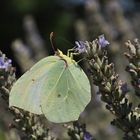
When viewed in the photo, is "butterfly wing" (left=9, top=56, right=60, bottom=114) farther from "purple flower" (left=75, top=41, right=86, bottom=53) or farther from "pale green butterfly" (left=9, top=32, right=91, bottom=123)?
"purple flower" (left=75, top=41, right=86, bottom=53)

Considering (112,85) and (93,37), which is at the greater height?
(112,85)

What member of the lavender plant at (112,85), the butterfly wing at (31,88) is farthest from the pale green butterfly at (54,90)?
the lavender plant at (112,85)

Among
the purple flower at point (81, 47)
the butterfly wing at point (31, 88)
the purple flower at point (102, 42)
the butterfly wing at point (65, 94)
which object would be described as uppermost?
the purple flower at point (102, 42)

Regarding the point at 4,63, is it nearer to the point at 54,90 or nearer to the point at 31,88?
the point at 31,88

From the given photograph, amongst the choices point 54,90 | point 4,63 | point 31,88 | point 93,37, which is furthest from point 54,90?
point 93,37

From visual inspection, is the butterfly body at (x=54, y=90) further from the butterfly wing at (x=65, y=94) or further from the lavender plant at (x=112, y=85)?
the lavender plant at (x=112, y=85)

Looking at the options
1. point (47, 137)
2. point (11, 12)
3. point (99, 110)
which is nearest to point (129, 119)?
point (47, 137)

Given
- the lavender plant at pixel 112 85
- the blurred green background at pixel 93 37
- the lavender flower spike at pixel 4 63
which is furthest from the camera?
the blurred green background at pixel 93 37

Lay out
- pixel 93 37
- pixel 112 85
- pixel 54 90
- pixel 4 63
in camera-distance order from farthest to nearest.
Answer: pixel 93 37 < pixel 54 90 < pixel 4 63 < pixel 112 85

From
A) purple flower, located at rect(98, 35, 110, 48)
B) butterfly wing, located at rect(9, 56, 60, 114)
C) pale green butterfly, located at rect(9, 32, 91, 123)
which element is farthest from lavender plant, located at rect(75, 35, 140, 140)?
butterfly wing, located at rect(9, 56, 60, 114)
